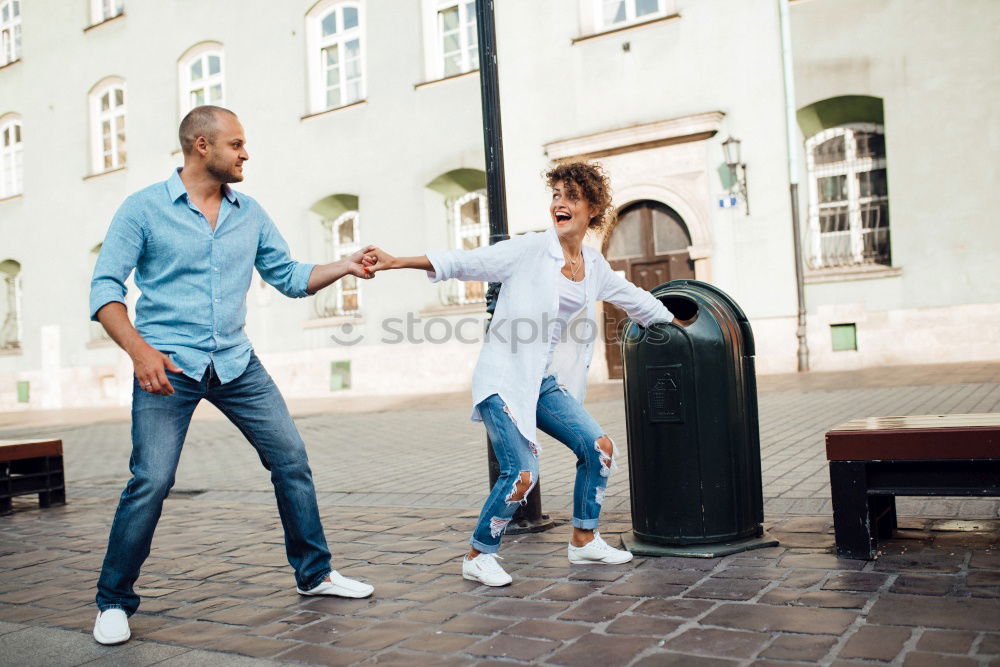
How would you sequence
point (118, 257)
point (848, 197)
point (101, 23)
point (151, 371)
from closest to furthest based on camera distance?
point (151, 371)
point (118, 257)
point (848, 197)
point (101, 23)

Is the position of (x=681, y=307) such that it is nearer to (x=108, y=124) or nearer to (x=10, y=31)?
(x=108, y=124)

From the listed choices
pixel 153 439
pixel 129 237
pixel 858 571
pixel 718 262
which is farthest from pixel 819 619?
pixel 718 262

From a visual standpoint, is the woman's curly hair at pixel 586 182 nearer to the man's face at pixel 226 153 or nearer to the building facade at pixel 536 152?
the man's face at pixel 226 153

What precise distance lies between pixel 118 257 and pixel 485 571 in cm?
185

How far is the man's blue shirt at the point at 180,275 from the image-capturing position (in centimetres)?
348

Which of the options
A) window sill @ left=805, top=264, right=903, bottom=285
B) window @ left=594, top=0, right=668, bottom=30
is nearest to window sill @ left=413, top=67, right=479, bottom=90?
window @ left=594, top=0, right=668, bottom=30

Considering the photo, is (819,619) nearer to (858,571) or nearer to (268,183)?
(858,571)

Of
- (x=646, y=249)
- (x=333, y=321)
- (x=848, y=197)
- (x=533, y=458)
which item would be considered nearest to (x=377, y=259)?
(x=533, y=458)

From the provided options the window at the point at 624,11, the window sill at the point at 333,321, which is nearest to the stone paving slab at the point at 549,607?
the window at the point at 624,11

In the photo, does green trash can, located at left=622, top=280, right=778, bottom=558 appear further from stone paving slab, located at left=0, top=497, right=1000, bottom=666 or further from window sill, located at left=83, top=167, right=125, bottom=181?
window sill, located at left=83, top=167, right=125, bottom=181

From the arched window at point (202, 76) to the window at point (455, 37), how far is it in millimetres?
5423

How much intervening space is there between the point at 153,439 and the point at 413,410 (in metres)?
10.8

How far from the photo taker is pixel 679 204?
1530 cm

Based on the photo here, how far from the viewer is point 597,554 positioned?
4.10 meters
